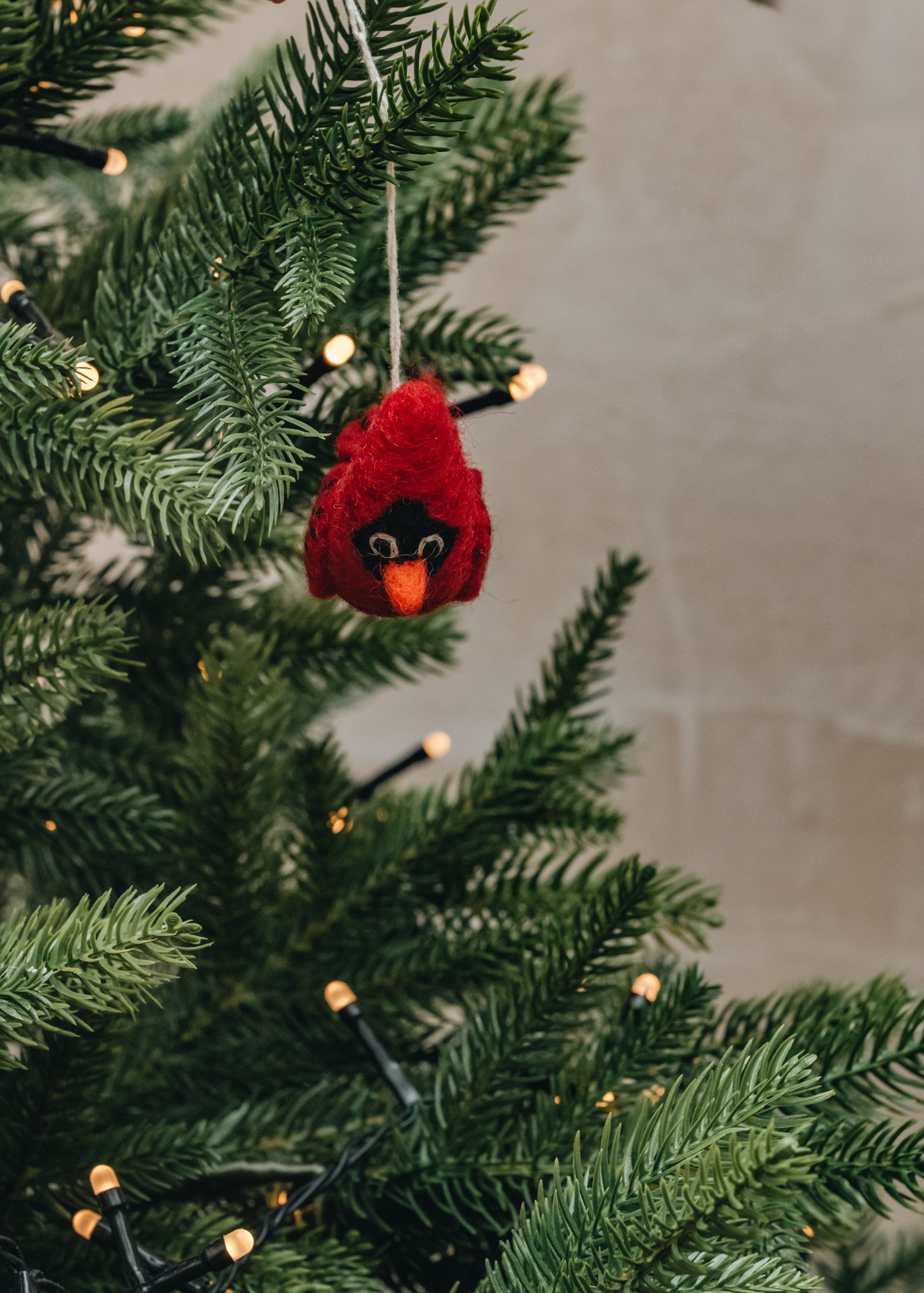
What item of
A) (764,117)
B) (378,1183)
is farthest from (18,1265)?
(764,117)

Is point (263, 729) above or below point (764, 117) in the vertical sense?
below

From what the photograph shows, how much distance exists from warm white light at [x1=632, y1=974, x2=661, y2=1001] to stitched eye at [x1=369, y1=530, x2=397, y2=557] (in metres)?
0.16

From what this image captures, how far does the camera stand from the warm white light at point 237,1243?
0.75 feet

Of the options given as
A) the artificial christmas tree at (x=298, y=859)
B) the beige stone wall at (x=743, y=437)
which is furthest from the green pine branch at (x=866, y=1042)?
the beige stone wall at (x=743, y=437)

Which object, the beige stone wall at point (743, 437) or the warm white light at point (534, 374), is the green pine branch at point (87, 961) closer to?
the warm white light at point (534, 374)

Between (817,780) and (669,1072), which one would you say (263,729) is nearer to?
(669,1072)

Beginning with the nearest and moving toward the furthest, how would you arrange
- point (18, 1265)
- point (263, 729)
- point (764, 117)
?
point (18, 1265) → point (263, 729) → point (764, 117)

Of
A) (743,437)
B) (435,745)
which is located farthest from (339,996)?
(743,437)

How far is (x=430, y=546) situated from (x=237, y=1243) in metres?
0.16

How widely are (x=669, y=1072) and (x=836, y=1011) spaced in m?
0.05

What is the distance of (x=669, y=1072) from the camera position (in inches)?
12.0

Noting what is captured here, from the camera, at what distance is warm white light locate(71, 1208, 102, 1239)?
25cm

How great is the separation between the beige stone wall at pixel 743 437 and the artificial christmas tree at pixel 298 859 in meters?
0.66

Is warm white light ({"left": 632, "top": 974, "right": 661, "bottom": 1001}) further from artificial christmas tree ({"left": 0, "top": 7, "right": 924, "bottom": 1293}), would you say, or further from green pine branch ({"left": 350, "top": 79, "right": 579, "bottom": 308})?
green pine branch ({"left": 350, "top": 79, "right": 579, "bottom": 308})
